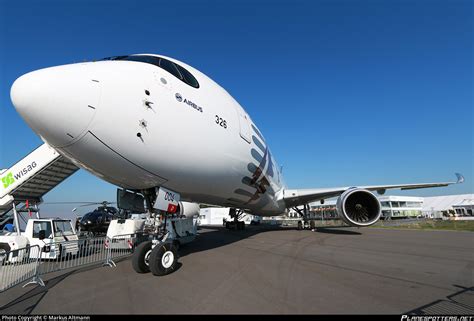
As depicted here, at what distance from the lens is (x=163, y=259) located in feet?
19.3

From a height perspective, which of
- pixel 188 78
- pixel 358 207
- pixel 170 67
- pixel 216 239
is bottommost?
pixel 216 239

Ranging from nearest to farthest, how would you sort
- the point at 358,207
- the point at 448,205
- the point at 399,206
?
1. the point at 358,207
2. the point at 399,206
3. the point at 448,205

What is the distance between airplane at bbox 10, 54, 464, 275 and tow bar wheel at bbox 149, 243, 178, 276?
2cm

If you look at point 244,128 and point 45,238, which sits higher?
point 244,128

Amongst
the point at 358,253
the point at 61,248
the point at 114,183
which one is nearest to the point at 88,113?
the point at 114,183

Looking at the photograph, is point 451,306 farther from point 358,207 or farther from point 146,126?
point 358,207

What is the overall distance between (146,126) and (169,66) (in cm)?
185

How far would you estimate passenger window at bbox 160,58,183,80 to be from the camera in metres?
6.08

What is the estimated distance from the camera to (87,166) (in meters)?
5.47

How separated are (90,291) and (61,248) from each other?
4.81 metres

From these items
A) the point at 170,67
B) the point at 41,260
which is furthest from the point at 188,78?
the point at 41,260

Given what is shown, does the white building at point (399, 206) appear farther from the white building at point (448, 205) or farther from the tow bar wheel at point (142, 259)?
the tow bar wheel at point (142, 259)

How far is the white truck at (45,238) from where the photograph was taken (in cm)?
869

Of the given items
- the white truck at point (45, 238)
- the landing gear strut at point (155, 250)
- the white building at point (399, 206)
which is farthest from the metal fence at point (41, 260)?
the white building at point (399, 206)
